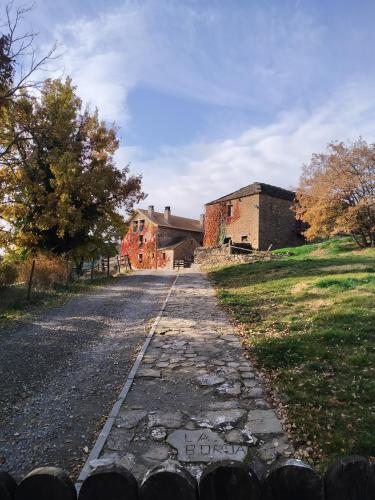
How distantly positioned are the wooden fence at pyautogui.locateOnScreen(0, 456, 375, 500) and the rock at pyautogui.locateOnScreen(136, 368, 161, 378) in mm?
4533

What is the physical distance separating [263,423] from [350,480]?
9.43ft

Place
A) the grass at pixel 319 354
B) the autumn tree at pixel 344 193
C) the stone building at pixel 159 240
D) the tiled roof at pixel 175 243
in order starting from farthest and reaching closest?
1. the stone building at pixel 159 240
2. the tiled roof at pixel 175 243
3. the autumn tree at pixel 344 193
4. the grass at pixel 319 354

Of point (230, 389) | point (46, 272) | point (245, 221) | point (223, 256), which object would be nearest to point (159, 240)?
point (245, 221)

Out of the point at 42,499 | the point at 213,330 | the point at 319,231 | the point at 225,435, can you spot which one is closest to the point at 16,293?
the point at 213,330

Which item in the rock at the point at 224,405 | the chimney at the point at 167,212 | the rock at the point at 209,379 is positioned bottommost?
the rock at the point at 224,405

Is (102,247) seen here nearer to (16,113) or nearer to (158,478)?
(16,113)

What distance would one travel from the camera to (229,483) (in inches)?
76.1

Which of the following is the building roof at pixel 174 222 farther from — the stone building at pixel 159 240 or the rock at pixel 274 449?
the rock at pixel 274 449

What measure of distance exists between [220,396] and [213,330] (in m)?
4.05

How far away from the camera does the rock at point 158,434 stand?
14.4ft

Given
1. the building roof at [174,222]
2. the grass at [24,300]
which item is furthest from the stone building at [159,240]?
the grass at [24,300]

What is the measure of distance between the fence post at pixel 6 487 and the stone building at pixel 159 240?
47.4 meters

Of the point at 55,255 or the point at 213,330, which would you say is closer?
the point at 213,330

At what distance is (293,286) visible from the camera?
15172mm
